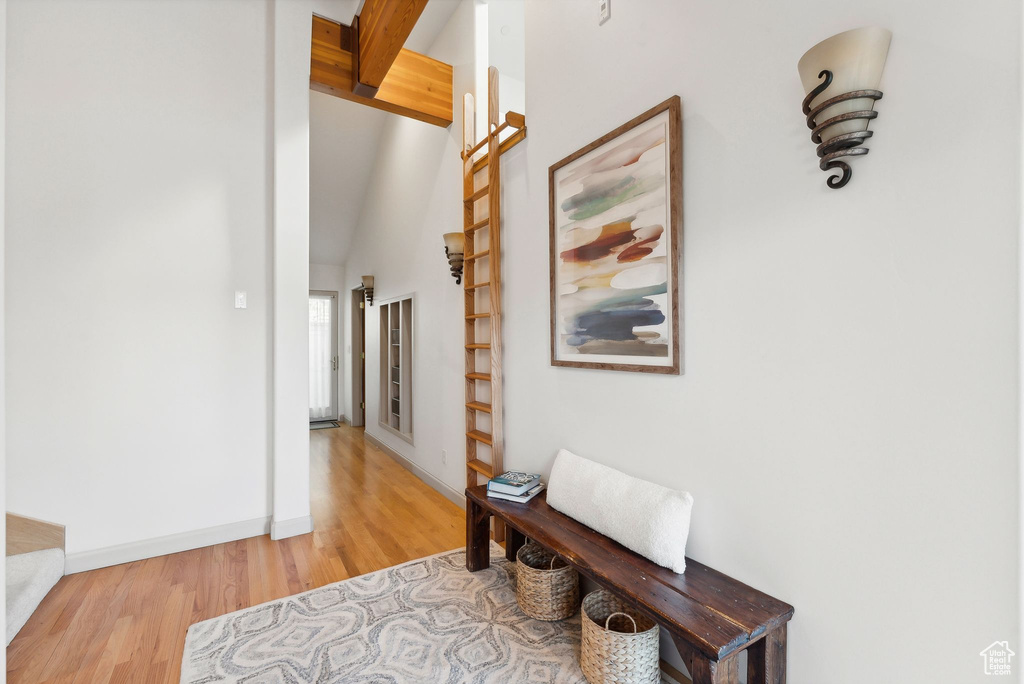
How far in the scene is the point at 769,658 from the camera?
1.29 meters

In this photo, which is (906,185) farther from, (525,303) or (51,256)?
(51,256)

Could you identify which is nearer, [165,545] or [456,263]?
[165,545]

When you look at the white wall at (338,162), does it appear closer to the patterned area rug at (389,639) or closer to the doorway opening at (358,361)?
the doorway opening at (358,361)

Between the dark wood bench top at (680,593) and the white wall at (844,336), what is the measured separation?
0.08m

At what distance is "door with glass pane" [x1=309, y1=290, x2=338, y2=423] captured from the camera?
6.71 metres

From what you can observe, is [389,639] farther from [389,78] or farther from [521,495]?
[389,78]

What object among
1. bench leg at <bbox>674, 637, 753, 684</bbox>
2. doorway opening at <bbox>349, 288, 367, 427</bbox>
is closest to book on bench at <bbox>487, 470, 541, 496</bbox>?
bench leg at <bbox>674, 637, 753, 684</bbox>

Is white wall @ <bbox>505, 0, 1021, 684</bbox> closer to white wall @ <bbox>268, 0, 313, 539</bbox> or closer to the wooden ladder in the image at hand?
the wooden ladder

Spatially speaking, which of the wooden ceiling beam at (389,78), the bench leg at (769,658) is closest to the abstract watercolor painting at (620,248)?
the bench leg at (769,658)

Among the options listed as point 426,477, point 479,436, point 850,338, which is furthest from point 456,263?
point 850,338

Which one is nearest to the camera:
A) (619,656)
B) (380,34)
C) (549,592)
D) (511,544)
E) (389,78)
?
(619,656)

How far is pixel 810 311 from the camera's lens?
1.27 meters

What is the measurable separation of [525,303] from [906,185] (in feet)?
5.38

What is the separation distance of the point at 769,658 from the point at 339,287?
6570mm
